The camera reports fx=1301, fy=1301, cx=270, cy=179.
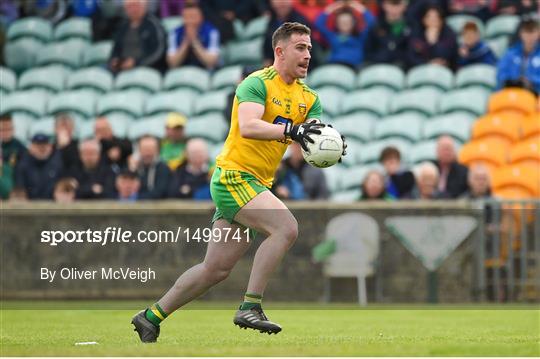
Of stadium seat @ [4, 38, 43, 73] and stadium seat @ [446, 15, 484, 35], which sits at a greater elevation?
stadium seat @ [446, 15, 484, 35]

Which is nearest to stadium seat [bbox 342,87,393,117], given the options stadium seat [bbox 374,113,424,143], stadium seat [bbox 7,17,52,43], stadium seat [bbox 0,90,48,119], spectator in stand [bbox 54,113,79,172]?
stadium seat [bbox 374,113,424,143]

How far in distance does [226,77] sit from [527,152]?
542cm

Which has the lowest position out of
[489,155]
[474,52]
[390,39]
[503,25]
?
[489,155]

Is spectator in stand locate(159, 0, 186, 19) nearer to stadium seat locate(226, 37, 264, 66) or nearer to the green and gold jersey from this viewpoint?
stadium seat locate(226, 37, 264, 66)

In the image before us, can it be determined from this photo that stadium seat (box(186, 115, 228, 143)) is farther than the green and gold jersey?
Yes

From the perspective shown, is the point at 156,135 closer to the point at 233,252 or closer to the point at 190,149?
the point at 190,149

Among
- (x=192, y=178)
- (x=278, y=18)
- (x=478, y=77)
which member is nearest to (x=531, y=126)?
(x=478, y=77)

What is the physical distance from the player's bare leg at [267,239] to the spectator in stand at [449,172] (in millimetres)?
8133

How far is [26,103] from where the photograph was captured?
21.4 metres

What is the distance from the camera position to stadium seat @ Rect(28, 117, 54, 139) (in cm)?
2058

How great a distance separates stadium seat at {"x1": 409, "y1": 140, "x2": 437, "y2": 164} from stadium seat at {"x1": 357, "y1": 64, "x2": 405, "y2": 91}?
1.74 m

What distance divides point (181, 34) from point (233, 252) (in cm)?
1233

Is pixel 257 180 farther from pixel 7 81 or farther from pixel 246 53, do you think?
pixel 7 81

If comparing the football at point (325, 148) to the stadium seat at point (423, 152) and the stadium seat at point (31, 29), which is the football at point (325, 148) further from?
the stadium seat at point (31, 29)
